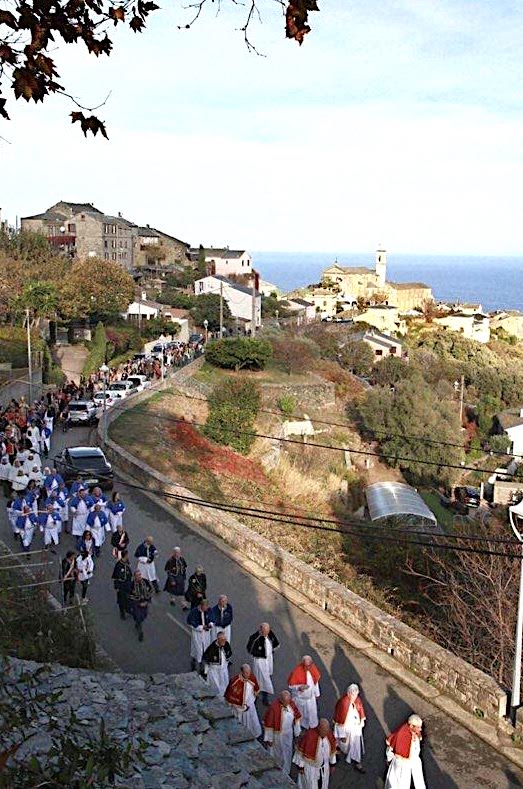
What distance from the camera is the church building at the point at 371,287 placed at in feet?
390

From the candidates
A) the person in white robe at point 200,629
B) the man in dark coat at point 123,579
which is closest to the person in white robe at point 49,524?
the man in dark coat at point 123,579

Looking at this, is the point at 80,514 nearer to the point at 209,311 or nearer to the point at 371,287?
the point at 209,311

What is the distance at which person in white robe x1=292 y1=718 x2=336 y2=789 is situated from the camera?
859 centimetres

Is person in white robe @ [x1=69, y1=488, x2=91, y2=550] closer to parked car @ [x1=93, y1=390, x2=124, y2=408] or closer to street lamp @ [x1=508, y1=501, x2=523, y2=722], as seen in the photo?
street lamp @ [x1=508, y1=501, x2=523, y2=722]

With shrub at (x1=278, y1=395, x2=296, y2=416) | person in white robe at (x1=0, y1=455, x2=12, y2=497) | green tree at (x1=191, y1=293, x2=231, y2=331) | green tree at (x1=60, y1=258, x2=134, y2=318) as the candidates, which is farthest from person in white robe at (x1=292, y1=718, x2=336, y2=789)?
green tree at (x1=191, y1=293, x2=231, y2=331)

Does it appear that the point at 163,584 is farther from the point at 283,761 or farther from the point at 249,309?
the point at 249,309

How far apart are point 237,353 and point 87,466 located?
27.5 m

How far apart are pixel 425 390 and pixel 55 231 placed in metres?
53.6

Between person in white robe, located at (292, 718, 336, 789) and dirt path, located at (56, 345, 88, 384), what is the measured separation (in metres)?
35.3

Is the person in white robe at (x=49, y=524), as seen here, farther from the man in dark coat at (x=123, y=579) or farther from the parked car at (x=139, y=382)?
the parked car at (x=139, y=382)

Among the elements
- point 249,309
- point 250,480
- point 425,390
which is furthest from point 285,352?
point 250,480

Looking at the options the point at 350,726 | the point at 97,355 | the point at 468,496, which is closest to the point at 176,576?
the point at 350,726

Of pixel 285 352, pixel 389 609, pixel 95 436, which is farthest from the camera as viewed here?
pixel 285 352

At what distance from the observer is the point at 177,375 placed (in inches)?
1644
